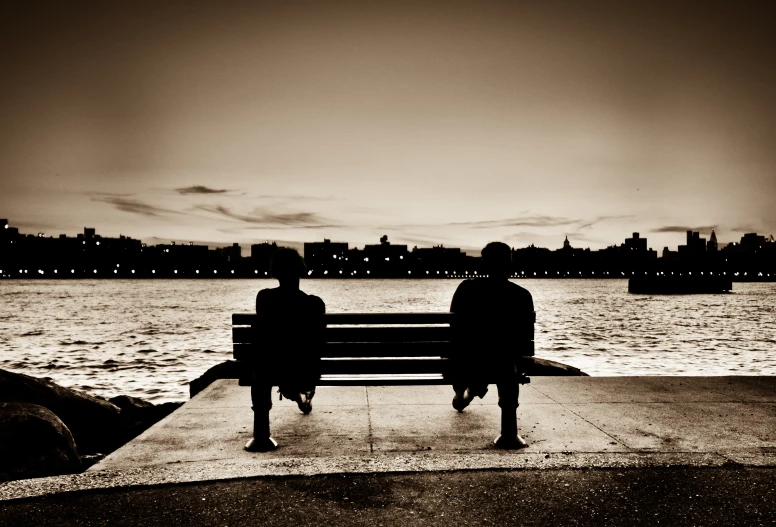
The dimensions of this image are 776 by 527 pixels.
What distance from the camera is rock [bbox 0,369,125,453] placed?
8281mm

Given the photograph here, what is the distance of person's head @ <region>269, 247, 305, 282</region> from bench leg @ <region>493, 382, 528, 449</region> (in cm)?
224

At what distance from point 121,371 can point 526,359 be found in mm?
21079

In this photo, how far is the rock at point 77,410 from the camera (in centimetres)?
828

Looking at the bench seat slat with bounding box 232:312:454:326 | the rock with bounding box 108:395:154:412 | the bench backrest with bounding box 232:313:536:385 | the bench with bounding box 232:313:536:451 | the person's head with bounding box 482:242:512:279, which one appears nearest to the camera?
the person's head with bounding box 482:242:512:279

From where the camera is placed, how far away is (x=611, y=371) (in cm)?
2198

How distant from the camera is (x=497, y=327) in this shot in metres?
5.45

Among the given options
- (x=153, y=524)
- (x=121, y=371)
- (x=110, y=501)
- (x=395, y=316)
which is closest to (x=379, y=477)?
(x=153, y=524)

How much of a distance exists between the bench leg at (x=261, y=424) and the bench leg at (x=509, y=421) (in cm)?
208

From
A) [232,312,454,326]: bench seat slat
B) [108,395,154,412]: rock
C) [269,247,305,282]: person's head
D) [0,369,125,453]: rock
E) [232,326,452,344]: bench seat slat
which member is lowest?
[108,395,154,412]: rock

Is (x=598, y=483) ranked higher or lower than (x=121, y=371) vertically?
higher

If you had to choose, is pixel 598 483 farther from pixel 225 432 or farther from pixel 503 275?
pixel 225 432

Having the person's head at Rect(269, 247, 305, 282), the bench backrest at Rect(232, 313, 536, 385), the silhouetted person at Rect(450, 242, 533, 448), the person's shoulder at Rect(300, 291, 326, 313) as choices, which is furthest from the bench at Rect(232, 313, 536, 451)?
the person's head at Rect(269, 247, 305, 282)

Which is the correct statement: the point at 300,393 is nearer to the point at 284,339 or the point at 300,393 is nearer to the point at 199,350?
the point at 284,339

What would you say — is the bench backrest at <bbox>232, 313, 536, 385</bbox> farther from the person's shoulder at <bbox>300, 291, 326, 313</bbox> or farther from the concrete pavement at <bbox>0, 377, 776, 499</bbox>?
the person's shoulder at <bbox>300, 291, 326, 313</bbox>
